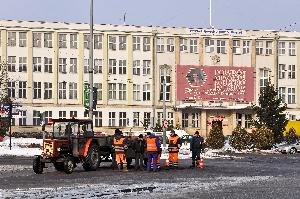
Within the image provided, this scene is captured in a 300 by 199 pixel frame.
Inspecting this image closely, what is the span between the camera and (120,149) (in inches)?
1097

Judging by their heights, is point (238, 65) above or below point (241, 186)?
above

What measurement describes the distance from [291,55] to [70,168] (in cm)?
6783

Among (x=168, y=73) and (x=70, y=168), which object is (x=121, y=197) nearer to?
(x=70, y=168)

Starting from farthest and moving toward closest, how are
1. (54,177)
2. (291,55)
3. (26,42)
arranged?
1. (291,55)
2. (26,42)
3. (54,177)

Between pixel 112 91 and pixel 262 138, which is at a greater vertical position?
pixel 112 91

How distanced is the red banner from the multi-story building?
12 centimetres

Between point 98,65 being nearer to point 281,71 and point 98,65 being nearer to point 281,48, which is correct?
point 281,71

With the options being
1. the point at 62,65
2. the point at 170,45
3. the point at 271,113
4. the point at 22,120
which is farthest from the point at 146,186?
the point at 170,45

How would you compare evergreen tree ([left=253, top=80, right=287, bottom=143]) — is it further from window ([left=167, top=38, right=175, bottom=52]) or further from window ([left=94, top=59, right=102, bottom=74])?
window ([left=94, top=59, right=102, bottom=74])

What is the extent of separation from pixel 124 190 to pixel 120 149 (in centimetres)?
969

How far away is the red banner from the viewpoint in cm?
8656

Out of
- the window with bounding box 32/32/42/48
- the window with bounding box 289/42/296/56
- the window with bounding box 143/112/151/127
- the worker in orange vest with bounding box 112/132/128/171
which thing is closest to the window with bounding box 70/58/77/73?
the window with bounding box 32/32/42/48

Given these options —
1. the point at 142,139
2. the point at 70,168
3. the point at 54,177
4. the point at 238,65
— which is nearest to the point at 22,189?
the point at 54,177

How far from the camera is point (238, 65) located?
88.7 m
